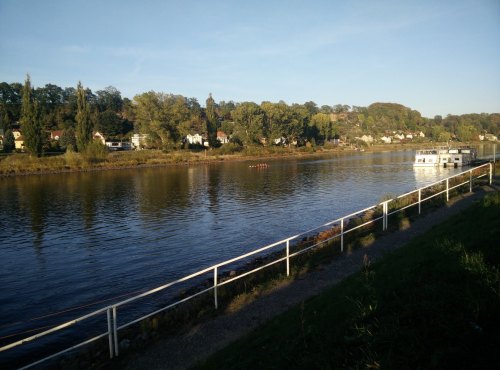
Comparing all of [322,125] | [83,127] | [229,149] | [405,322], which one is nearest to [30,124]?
[83,127]

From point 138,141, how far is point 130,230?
354 ft

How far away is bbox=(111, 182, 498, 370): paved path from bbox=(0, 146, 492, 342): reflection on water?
7143 millimetres

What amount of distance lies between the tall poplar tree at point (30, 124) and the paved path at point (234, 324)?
272 feet

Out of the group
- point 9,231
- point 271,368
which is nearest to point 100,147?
point 9,231

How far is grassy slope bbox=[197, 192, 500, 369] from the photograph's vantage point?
5.20 m

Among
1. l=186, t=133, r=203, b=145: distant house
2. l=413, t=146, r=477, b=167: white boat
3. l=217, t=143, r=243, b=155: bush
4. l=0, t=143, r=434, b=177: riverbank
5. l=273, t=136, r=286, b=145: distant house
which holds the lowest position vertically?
l=413, t=146, r=477, b=167: white boat

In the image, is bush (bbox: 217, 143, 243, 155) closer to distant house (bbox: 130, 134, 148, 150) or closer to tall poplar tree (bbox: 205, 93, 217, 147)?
tall poplar tree (bbox: 205, 93, 217, 147)

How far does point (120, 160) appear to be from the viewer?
92.3 metres

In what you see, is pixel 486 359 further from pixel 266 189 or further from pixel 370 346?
pixel 266 189

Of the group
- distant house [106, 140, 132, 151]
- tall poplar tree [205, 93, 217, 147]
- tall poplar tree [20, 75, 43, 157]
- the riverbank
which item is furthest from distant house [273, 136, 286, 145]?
tall poplar tree [20, 75, 43, 157]

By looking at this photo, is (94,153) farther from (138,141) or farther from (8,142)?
(138,141)

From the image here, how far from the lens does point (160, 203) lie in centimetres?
3984

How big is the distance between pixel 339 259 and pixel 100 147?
277 feet

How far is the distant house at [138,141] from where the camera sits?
398 ft
